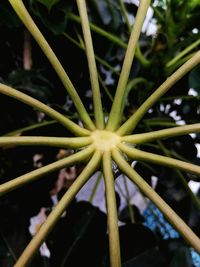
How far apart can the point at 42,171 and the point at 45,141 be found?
0.04 metres

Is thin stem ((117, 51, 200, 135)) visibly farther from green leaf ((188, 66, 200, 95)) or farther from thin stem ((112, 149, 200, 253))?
green leaf ((188, 66, 200, 95))

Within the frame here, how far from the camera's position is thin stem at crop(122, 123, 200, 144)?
1.54ft

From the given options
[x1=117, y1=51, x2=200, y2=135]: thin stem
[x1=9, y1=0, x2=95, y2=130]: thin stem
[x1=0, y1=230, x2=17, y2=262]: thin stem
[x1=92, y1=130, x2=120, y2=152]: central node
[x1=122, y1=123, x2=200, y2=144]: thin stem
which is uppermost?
[x1=9, y1=0, x2=95, y2=130]: thin stem

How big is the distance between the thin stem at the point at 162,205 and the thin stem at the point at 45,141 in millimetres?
41

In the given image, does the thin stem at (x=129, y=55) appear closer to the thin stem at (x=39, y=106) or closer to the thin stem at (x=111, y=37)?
the thin stem at (x=39, y=106)

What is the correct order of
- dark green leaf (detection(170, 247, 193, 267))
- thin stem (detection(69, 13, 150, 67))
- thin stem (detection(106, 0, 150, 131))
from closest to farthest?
thin stem (detection(106, 0, 150, 131)) → dark green leaf (detection(170, 247, 193, 267)) → thin stem (detection(69, 13, 150, 67))

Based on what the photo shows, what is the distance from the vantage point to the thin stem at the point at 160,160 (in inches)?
17.6

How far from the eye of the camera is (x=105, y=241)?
77cm

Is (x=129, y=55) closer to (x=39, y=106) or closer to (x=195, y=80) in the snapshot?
(x=39, y=106)

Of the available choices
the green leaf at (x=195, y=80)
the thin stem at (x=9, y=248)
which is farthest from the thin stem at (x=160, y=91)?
the thin stem at (x=9, y=248)

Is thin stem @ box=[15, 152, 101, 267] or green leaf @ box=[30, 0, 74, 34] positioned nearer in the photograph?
thin stem @ box=[15, 152, 101, 267]

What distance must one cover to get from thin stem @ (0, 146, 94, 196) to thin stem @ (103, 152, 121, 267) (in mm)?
25

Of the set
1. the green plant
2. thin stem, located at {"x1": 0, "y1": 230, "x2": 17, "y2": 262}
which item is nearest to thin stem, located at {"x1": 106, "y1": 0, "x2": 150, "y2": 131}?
the green plant

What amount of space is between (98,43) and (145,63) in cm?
21
